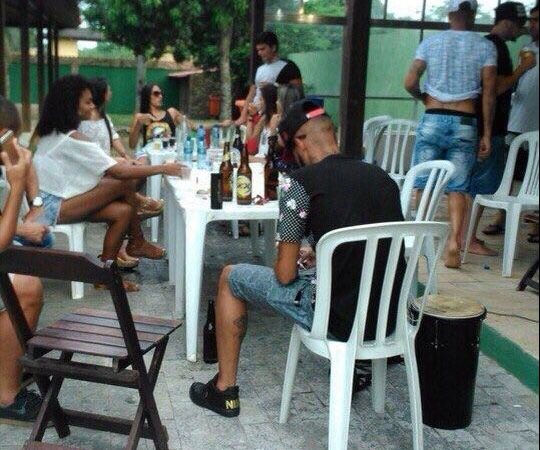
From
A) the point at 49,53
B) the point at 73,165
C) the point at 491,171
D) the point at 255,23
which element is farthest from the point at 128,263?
the point at 49,53

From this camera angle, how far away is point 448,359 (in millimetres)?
2777

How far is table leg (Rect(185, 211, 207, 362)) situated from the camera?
3.39 metres

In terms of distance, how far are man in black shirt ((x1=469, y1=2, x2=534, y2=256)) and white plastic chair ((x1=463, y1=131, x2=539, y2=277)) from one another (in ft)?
0.99

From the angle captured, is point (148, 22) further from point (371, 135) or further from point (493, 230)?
point (493, 230)

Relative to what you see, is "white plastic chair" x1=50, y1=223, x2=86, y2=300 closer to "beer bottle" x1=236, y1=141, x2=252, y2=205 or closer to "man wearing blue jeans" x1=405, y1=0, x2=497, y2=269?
"beer bottle" x1=236, y1=141, x2=252, y2=205

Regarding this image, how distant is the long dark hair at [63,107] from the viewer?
4102mm

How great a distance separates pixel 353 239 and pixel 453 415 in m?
1.03

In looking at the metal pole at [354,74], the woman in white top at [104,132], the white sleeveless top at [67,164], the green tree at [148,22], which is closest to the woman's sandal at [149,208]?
the woman in white top at [104,132]

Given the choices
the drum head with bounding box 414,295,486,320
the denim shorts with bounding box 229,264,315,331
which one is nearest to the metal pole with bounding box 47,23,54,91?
the denim shorts with bounding box 229,264,315,331

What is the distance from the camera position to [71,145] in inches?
161

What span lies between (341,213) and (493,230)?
3.55 m

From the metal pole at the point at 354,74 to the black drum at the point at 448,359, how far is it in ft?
10.6

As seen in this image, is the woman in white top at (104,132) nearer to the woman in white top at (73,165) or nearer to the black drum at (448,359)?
the woman in white top at (73,165)

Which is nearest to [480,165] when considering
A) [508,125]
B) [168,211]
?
[508,125]
